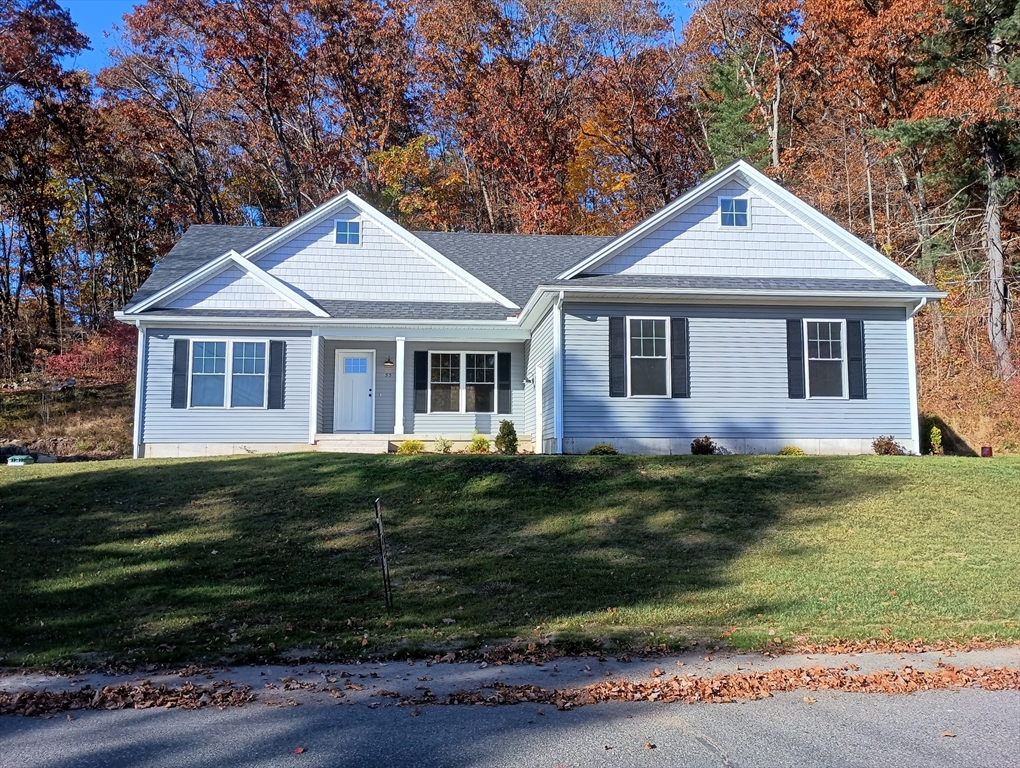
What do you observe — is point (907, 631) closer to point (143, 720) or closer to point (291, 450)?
point (143, 720)

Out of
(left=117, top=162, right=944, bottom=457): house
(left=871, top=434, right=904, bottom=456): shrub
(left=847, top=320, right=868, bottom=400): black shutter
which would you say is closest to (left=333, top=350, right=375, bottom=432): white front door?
(left=117, top=162, right=944, bottom=457): house

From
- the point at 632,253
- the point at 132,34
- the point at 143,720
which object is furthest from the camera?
the point at 132,34

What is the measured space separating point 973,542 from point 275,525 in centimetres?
878

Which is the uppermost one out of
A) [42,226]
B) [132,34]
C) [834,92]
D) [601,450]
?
[132,34]

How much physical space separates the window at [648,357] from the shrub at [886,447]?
4.10m

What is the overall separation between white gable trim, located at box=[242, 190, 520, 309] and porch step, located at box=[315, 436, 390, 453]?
4.52 metres

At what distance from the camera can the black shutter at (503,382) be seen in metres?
19.5

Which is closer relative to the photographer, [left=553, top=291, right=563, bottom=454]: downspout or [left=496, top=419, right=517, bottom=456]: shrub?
[left=553, top=291, right=563, bottom=454]: downspout

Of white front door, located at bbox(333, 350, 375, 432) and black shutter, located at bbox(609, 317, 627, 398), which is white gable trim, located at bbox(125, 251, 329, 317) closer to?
white front door, located at bbox(333, 350, 375, 432)

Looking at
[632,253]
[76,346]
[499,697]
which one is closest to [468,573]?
[499,697]

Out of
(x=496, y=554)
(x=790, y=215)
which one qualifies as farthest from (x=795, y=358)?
(x=496, y=554)

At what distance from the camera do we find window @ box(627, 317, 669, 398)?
1616 cm

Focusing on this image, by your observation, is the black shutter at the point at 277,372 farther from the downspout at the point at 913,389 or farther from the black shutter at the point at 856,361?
the downspout at the point at 913,389

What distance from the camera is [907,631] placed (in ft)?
24.6
